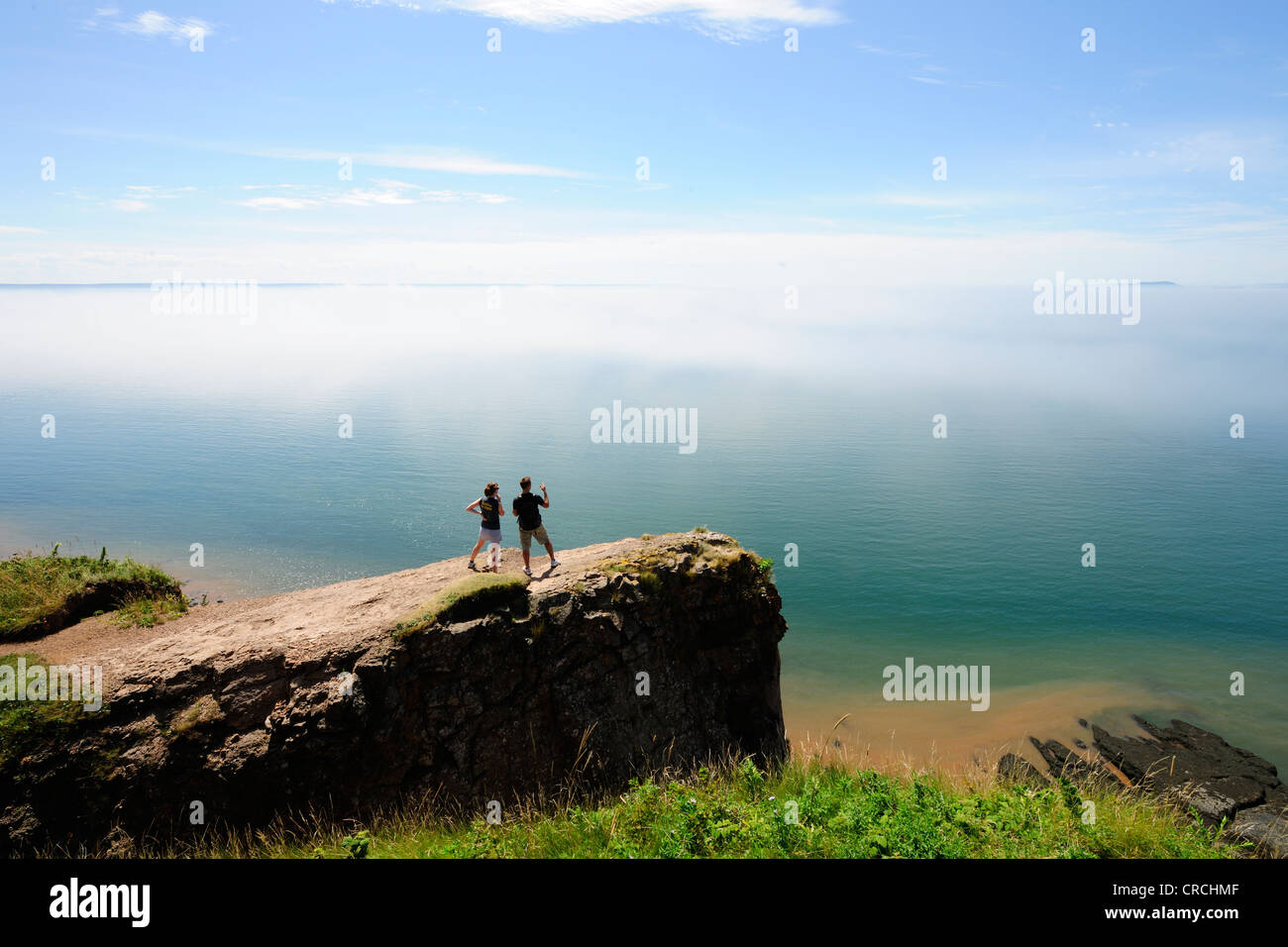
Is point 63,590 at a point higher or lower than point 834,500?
higher

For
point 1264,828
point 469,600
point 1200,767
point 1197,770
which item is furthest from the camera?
point 1200,767

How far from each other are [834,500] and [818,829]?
1876 inches

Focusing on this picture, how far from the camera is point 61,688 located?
12.3 meters

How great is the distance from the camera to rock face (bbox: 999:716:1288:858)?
20.3 metres

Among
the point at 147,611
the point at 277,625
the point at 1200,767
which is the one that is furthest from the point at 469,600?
the point at 1200,767

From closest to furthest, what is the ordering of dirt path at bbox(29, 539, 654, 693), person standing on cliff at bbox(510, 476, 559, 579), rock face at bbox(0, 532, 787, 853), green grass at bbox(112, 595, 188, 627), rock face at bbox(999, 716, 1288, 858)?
rock face at bbox(0, 532, 787, 853)
dirt path at bbox(29, 539, 654, 693)
person standing on cliff at bbox(510, 476, 559, 579)
green grass at bbox(112, 595, 188, 627)
rock face at bbox(999, 716, 1288, 858)

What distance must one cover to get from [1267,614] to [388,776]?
45098mm

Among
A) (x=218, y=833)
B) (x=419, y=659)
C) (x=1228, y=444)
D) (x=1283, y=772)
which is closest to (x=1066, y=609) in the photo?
(x=1283, y=772)

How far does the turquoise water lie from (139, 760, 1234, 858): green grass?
1836 centimetres

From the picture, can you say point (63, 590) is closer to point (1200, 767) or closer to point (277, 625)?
point (277, 625)

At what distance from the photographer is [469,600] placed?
13391 millimetres

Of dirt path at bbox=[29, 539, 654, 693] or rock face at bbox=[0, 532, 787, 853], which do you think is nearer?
rock face at bbox=[0, 532, 787, 853]

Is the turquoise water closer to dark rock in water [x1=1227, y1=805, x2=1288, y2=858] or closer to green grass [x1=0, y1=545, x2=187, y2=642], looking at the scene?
dark rock in water [x1=1227, y1=805, x2=1288, y2=858]

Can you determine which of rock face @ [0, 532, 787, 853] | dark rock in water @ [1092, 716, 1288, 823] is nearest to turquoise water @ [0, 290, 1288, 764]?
dark rock in water @ [1092, 716, 1288, 823]
